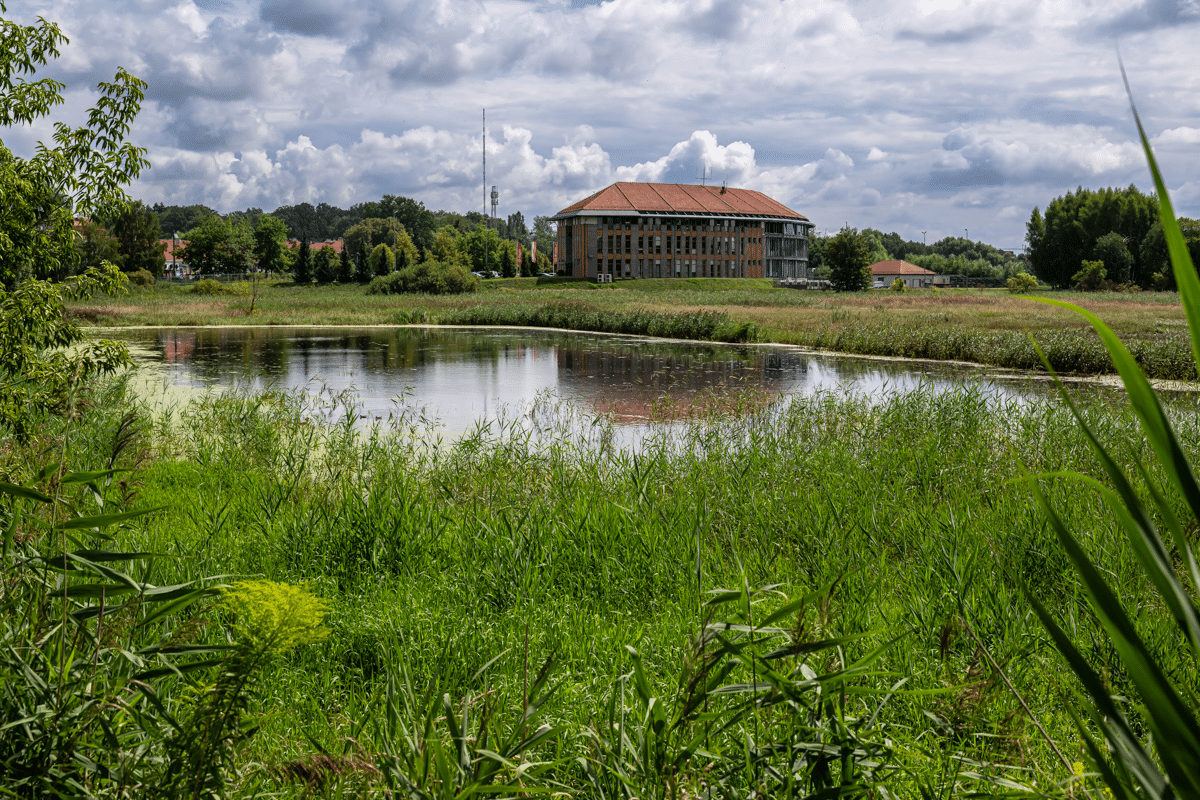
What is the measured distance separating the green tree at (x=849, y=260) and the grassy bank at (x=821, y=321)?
1872cm

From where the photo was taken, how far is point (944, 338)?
75.2 feet

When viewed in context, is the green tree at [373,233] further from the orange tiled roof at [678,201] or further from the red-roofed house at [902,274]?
the red-roofed house at [902,274]

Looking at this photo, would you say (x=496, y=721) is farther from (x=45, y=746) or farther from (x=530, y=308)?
(x=530, y=308)

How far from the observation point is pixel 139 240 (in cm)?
6844

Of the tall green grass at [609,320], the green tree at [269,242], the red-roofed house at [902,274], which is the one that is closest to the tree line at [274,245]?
the green tree at [269,242]

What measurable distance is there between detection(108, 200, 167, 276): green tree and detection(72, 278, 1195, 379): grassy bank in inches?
676

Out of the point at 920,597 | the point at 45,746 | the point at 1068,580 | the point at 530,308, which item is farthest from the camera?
the point at 530,308

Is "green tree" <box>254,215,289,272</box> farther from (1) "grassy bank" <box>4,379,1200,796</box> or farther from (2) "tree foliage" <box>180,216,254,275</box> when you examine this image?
(1) "grassy bank" <box>4,379,1200,796</box>

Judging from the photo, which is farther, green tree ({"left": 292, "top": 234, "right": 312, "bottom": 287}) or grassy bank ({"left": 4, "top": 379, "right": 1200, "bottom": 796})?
green tree ({"left": 292, "top": 234, "right": 312, "bottom": 287})

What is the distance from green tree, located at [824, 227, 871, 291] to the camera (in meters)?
64.7

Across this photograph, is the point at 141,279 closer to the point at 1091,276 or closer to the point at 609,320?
the point at 609,320

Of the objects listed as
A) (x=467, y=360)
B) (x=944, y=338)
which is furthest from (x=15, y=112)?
(x=944, y=338)

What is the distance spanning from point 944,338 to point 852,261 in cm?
4387

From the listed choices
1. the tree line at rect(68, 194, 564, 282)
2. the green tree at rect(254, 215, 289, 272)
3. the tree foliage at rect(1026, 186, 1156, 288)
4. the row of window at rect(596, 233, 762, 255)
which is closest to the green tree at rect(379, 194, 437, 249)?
the tree line at rect(68, 194, 564, 282)
